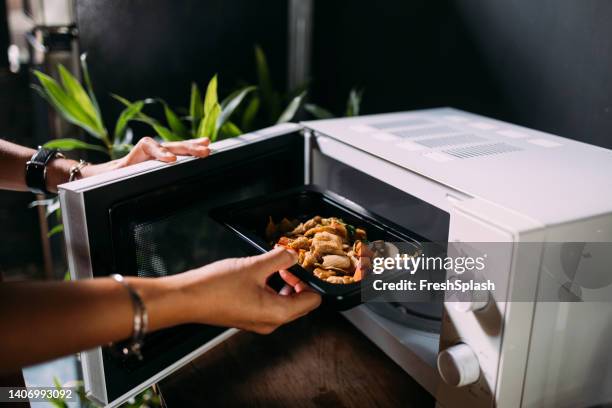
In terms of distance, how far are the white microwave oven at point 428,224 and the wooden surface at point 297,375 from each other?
0.03 m

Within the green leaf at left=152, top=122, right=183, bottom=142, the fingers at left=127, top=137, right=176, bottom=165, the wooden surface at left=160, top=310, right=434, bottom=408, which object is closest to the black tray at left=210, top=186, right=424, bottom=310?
the fingers at left=127, top=137, right=176, bottom=165

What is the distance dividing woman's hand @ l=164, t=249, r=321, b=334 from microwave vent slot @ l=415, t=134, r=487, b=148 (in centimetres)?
33

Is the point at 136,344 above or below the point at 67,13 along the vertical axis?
below

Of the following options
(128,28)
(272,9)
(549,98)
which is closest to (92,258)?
(128,28)

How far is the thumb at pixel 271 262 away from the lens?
0.62m

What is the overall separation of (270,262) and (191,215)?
0.79 ft

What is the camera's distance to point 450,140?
2.88 ft

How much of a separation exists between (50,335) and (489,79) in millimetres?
958

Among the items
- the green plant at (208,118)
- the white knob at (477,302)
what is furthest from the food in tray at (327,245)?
Result: the green plant at (208,118)

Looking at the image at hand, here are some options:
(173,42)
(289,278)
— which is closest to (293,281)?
(289,278)

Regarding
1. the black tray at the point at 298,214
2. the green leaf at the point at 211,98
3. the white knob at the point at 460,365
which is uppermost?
the green leaf at the point at 211,98

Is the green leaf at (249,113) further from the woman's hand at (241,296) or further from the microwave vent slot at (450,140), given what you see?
the woman's hand at (241,296)

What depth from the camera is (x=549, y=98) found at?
1.02 meters

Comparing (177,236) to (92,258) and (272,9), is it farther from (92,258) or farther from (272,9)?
(272,9)
